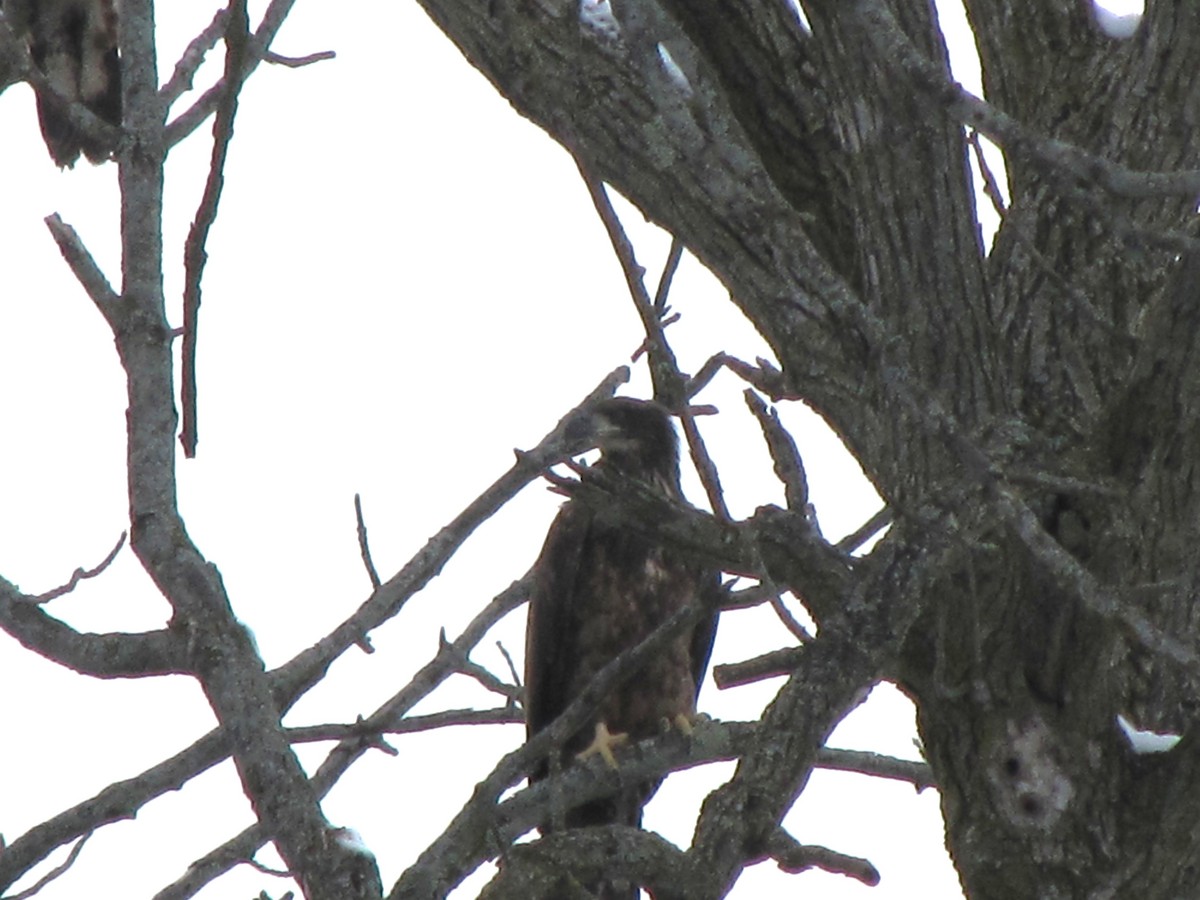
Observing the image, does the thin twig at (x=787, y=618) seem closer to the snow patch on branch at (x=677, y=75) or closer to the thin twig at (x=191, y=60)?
the snow patch on branch at (x=677, y=75)

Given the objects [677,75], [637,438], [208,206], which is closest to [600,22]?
[677,75]

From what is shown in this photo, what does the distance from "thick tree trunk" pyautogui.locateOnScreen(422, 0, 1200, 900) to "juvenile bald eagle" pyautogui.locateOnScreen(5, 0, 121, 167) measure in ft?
2.88

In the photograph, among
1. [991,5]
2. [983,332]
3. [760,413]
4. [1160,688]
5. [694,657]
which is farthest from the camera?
[694,657]

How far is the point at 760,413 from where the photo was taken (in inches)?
82.4

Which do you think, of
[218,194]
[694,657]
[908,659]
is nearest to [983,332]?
[908,659]

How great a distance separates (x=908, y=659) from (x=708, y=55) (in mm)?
1122

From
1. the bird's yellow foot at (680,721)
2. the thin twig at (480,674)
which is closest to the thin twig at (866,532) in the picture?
the thin twig at (480,674)

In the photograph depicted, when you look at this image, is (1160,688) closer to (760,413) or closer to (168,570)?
(760,413)

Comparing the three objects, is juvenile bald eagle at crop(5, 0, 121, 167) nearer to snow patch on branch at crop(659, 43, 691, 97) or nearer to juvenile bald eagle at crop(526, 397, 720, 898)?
snow patch on branch at crop(659, 43, 691, 97)

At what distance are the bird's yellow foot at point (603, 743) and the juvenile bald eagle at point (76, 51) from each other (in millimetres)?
2254

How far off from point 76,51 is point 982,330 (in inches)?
80.8

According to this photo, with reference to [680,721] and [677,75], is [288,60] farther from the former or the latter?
[680,721]

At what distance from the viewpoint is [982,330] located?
9.34 feet

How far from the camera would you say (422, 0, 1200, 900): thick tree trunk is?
2.45m
